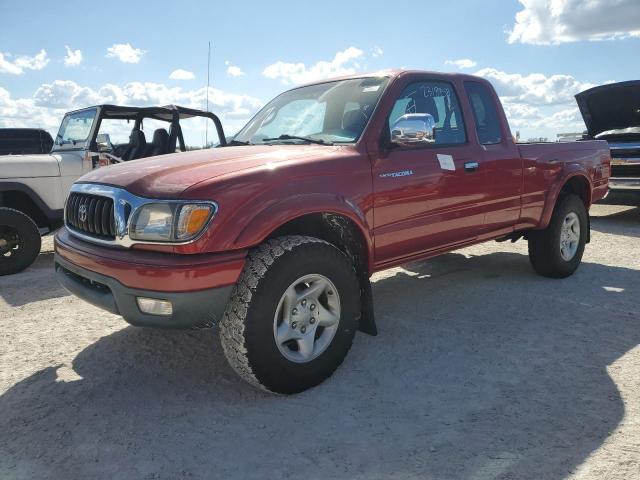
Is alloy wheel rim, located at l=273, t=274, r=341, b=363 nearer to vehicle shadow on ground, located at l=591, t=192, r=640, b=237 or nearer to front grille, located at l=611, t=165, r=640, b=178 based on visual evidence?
vehicle shadow on ground, located at l=591, t=192, r=640, b=237

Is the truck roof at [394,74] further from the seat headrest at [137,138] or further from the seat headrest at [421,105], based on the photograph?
the seat headrest at [137,138]

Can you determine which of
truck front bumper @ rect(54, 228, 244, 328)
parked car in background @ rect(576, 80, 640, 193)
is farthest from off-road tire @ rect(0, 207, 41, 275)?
parked car in background @ rect(576, 80, 640, 193)

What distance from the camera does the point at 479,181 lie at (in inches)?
166

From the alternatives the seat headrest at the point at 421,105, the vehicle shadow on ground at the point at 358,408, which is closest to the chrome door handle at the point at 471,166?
the seat headrest at the point at 421,105

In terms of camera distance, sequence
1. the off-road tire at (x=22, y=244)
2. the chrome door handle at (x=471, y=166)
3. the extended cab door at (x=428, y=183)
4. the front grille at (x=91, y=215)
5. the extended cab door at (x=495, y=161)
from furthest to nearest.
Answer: the off-road tire at (x=22, y=244) → the extended cab door at (x=495, y=161) → the chrome door handle at (x=471, y=166) → the extended cab door at (x=428, y=183) → the front grille at (x=91, y=215)

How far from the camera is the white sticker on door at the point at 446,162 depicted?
152 inches

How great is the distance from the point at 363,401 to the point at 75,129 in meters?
6.40

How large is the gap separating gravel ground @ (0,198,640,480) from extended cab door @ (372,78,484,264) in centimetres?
70

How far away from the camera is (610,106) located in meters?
9.76

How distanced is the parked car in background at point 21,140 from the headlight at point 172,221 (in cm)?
1029

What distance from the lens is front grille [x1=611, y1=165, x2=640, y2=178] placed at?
9.12 m

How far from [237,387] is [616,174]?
28.8 feet

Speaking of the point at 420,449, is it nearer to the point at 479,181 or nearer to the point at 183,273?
the point at 183,273

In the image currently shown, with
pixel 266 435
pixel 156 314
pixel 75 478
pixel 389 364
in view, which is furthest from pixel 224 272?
pixel 389 364
